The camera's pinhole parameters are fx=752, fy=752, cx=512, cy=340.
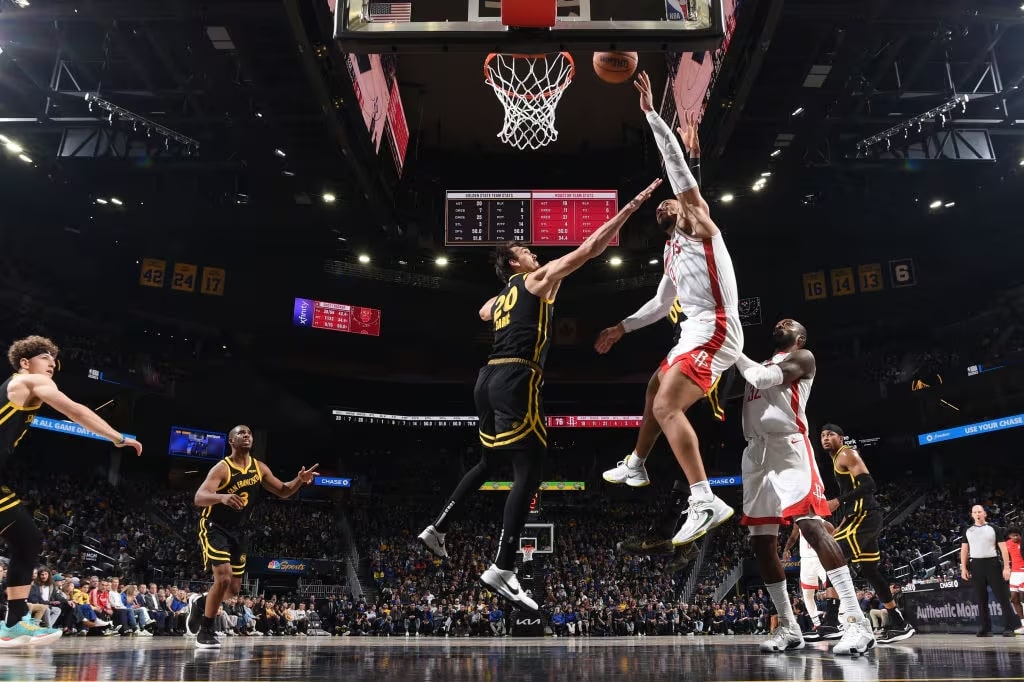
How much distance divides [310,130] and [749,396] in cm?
1192

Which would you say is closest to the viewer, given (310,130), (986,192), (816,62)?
(816,62)

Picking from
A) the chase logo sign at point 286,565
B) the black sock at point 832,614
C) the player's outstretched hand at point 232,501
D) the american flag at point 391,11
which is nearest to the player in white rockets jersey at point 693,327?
the american flag at point 391,11

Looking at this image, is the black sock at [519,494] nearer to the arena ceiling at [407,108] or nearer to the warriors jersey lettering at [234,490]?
the warriors jersey lettering at [234,490]

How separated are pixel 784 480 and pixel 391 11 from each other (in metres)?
4.88

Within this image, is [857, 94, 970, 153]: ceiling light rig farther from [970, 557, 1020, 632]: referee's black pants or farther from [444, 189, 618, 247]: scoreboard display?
[970, 557, 1020, 632]: referee's black pants

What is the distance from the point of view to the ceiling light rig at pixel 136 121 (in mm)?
13923

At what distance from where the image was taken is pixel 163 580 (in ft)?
63.8

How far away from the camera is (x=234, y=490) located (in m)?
7.55

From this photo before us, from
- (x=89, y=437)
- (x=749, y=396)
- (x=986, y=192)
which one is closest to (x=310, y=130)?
(x=749, y=396)

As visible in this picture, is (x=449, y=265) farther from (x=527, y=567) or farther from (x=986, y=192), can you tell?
(x=986, y=192)

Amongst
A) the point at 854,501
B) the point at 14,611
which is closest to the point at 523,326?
the point at 14,611

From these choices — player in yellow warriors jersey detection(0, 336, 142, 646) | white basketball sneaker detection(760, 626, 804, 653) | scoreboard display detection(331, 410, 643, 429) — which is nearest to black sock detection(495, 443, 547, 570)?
white basketball sneaker detection(760, 626, 804, 653)

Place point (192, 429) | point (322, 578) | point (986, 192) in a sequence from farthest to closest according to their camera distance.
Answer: point (192, 429) < point (322, 578) < point (986, 192)

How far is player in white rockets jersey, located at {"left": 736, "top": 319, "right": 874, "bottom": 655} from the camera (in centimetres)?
559
